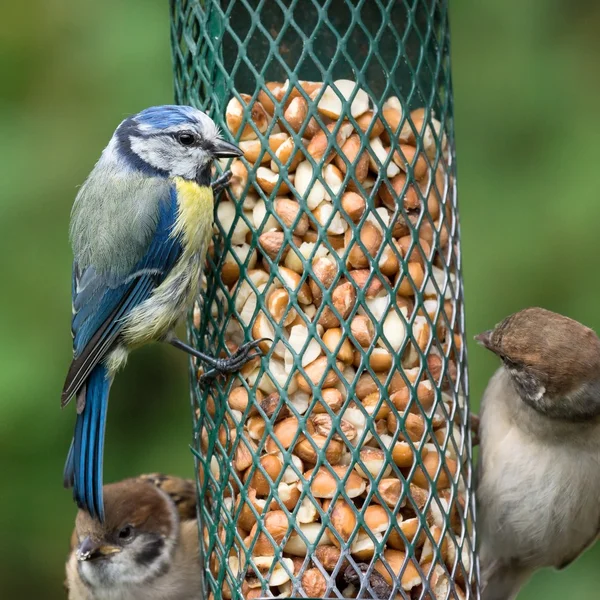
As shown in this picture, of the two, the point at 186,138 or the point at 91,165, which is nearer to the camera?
the point at 186,138

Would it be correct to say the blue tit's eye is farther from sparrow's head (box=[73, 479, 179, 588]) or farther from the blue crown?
sparrow's head (box=[73, 479, 179, 588])

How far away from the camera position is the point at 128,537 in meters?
4.03

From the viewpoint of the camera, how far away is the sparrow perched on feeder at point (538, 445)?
3340 mm

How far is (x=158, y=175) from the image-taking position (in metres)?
3.23

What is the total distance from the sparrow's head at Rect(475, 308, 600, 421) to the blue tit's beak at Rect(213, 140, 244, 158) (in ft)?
2.80

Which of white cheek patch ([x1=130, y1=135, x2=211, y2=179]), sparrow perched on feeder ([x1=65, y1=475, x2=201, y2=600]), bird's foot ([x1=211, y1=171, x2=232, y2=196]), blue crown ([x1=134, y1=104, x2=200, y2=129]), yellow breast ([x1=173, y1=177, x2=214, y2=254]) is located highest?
blue crown ([x1=134, y1=104, x2=200, y2=129])

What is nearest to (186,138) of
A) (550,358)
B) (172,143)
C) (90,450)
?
(172,143)

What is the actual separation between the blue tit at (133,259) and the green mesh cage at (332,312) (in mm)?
100

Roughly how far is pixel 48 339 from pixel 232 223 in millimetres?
1172

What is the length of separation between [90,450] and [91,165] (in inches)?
55.4

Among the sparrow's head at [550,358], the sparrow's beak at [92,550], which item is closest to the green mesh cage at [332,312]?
the sparrow's head at [550,358]

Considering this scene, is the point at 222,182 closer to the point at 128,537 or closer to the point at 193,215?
the point at 193,215

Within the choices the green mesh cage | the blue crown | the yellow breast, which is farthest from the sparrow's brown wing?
the blue crown

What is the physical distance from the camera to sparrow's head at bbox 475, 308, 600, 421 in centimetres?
333
